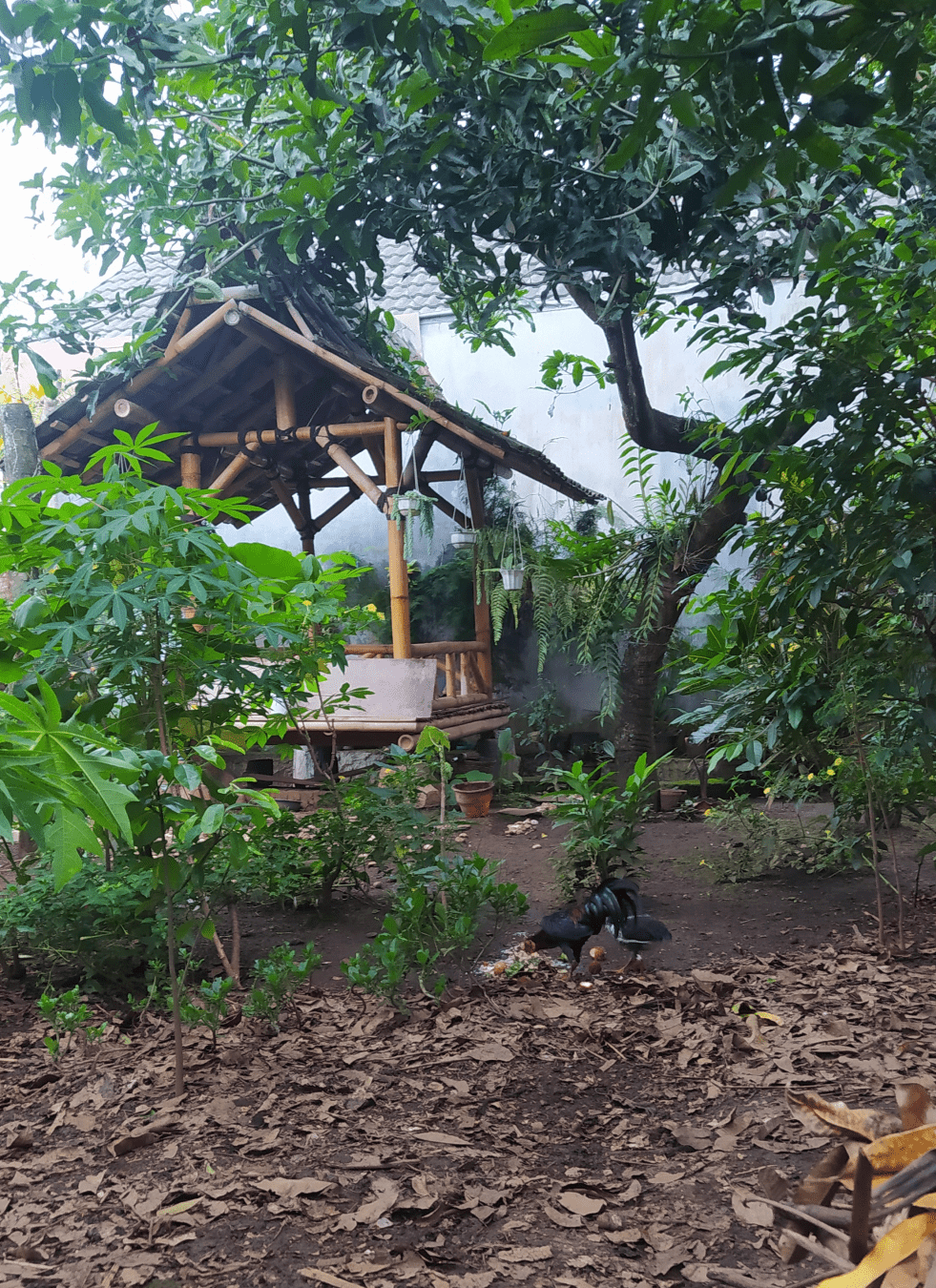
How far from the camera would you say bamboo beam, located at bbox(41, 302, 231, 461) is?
6887 millimetres

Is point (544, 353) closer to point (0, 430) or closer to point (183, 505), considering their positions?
point (0, 430)

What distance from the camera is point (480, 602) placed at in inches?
327

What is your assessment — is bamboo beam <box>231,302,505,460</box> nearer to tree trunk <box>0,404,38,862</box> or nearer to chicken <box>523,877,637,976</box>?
tree trunk <box>0,404,38,862</box>

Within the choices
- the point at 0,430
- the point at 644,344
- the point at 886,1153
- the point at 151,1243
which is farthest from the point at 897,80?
the point at 644,344

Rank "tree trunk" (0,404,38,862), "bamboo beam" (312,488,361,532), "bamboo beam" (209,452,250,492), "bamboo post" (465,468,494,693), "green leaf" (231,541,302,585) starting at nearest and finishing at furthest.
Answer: "green leaf" (231,541,302,585) < "tree trunk" (0,404,38,862) < "bamboo beam" (209,452,250,492) < "bamboo post" (465,468,494,693) < "bamboo beam" (312,488,361,532)

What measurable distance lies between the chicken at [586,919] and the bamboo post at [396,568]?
332 centimetres

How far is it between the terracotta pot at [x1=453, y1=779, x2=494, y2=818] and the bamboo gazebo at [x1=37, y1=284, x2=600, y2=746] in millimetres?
503

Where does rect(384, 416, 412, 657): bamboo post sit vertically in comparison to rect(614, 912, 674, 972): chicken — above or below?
above

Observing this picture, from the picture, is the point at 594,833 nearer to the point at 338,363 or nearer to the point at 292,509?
the point at 338,363

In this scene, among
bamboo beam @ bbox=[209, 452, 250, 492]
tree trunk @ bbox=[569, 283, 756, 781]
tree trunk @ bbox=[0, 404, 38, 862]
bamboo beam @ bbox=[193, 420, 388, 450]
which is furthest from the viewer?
bamboo beam @ bbox=[209, 452, 250, 492]

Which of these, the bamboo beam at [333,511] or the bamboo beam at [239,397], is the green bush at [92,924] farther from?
the bamboo beam at [333,511]

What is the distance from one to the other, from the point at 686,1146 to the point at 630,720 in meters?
4.47

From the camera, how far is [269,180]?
156 inches

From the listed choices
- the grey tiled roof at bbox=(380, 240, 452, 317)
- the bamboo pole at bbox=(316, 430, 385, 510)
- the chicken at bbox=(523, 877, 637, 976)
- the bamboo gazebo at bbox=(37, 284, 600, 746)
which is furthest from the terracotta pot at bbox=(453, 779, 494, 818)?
the grey tiled roof at bbox=(380, 240, 452, 317)
